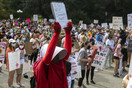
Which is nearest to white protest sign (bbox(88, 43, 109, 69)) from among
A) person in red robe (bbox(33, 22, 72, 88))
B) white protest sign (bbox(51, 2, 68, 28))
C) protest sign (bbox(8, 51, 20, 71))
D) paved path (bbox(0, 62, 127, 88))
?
paved path (bbox(0, 62, 127, 88))

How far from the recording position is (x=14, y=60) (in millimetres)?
7047

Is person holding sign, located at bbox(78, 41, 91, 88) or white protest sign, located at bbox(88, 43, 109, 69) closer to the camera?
person holding sign, located at bbox(78, 41, 91, 88)

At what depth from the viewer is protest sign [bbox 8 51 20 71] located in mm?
6936

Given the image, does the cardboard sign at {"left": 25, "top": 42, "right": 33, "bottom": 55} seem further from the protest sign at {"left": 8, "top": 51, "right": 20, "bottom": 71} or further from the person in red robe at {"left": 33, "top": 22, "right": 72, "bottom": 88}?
the person in red robe at {"left": 33, "top": 22, "right": 72, "bottom": 88}

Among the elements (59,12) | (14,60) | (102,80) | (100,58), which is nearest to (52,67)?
(59,12)

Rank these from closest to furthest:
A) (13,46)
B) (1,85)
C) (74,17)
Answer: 1. (13,46)
2. (1,85)
3. (74,17)

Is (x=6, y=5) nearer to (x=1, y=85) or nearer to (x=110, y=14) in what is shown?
(x=110, y=14)

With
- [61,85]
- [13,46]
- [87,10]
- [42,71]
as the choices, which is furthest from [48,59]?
[87,10]

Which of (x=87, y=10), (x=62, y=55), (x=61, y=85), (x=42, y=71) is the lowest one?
(x=61, y=85)

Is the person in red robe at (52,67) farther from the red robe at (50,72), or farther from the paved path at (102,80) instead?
the paved path at (102,80)

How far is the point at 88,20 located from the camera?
45906mm

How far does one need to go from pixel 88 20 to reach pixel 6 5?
17.9 metres

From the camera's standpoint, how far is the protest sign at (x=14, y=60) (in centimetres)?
694

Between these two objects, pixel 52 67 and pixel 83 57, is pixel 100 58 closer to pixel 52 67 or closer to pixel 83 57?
pixel 83 57
